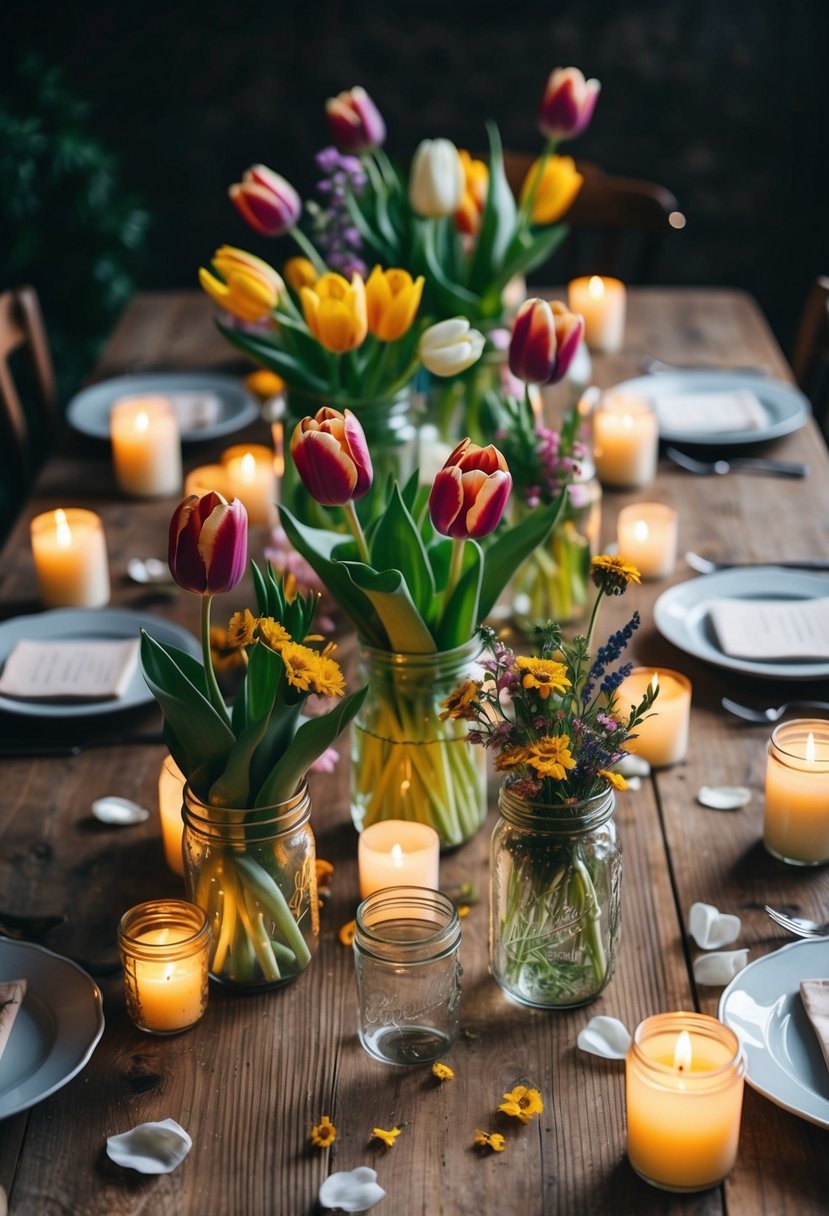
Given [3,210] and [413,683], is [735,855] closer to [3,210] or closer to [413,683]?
[413,683]

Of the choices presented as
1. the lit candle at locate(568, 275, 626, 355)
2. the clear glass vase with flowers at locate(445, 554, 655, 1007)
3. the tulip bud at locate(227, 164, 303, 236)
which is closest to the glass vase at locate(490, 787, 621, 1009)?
the clear glass vase with flowers at locate(445, 554, 655, 1007)

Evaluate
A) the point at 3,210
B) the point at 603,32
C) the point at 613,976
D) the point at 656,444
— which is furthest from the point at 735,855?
the point at 603,32

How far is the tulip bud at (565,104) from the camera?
191cm

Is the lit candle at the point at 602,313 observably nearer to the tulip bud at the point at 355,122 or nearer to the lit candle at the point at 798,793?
the tulip bud at the point at 355,122

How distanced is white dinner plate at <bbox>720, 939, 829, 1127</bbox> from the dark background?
321cm

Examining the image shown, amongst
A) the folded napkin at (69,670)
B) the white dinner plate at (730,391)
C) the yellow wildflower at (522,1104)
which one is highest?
the yellow wildflower at (522,1104)

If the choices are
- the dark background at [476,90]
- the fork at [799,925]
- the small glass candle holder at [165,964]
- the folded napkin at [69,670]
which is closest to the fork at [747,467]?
the folded napkin at [69,670]

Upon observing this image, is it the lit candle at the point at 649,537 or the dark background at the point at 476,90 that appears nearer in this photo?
the lit candle at the point at 649,537

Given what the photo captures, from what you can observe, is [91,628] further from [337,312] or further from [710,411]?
[710,411]

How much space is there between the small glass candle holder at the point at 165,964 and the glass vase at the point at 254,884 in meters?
0.03

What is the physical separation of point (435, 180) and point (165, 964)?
→ 41.4 inches

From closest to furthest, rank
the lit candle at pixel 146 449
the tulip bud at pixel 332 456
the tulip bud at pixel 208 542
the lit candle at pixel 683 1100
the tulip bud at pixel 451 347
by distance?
the lit candle at pixel 683 1100 → the tulip bud at pixel 208 542 → the tulip bud at pixel 332 456 → the tulip bud at pixel 451 347 → the lit candle at pixel 146 449

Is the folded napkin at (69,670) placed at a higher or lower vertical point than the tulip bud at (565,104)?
lower

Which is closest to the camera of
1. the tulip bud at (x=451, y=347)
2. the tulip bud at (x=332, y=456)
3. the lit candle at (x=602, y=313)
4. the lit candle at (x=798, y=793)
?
the tulip bud at (x=332, y=456)
